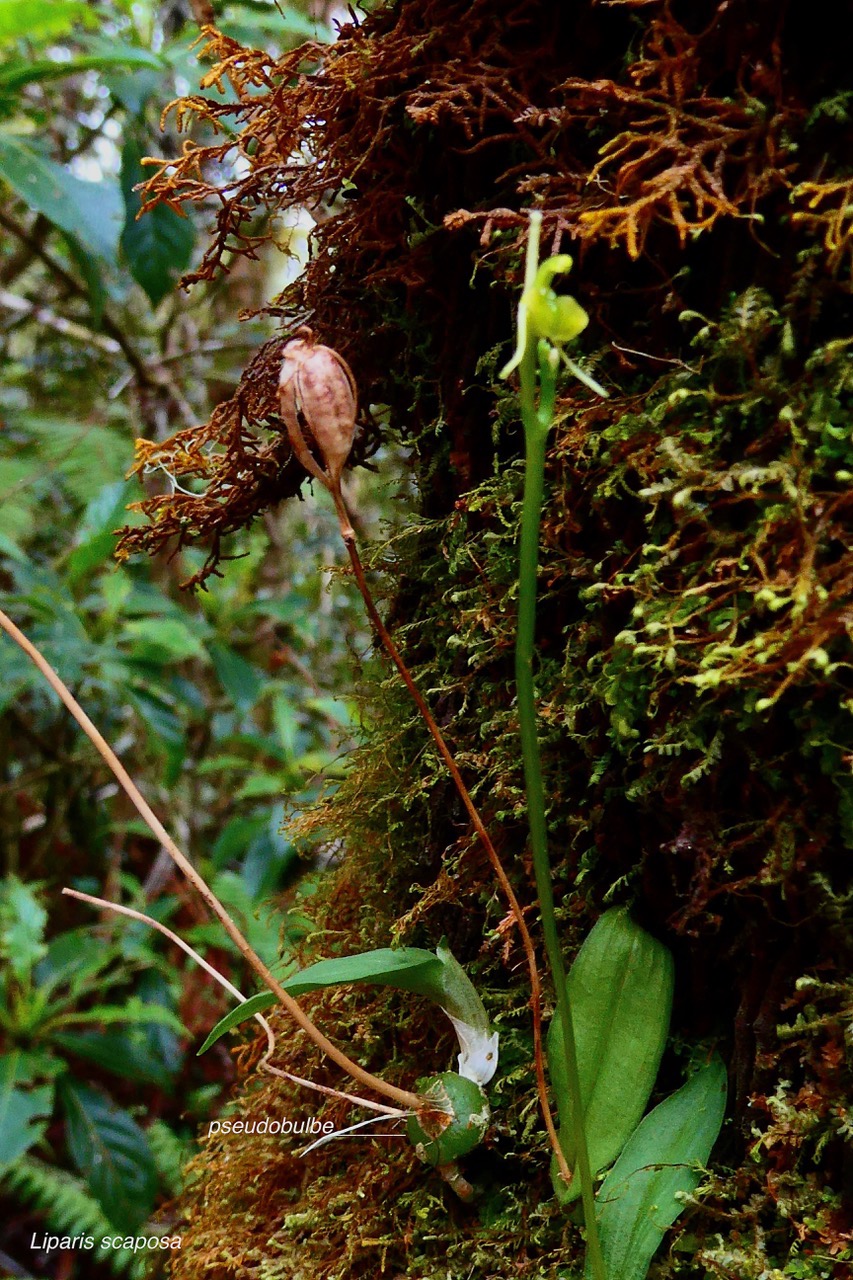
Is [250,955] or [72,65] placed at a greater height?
[72,65]

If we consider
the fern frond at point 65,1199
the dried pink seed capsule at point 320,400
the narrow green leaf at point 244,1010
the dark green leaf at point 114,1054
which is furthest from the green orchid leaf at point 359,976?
the fern frond at point 65,1199

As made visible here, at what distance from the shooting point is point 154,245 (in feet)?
5.01

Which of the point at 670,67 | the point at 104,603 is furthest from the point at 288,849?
the point at 670,67

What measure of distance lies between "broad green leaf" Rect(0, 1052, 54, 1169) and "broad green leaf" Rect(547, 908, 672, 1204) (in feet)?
4.09

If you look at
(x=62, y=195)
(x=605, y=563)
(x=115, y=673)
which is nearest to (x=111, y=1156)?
(x=115, y=673)

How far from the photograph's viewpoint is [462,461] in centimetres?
63

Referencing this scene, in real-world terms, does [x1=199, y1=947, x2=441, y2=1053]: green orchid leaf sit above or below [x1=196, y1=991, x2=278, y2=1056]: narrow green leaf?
below

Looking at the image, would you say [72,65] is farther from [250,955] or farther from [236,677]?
[250,955]

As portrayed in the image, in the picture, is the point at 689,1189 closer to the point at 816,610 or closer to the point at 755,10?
the point at 816,610

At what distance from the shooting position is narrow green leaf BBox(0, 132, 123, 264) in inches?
56.9

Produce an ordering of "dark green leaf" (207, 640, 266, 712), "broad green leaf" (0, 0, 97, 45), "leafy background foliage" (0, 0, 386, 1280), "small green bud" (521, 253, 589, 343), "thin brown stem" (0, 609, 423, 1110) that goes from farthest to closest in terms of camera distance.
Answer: "dark green leaf" (207, 640, 266, 712), "leafy background foliage" (0, 0, 386, 1280), "broad green leaf" (0, 0, 97, 45), "thin brown stem" (0, 609, 423, 1110), "small green bud" (521, 253, 589, 343)

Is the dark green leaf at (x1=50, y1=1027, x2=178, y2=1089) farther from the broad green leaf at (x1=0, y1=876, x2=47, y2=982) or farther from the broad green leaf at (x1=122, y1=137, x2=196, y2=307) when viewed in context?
the broad green leaf at (x1=122, y1=137, x2=196, y2=307)

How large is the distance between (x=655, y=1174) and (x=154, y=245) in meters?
1.53

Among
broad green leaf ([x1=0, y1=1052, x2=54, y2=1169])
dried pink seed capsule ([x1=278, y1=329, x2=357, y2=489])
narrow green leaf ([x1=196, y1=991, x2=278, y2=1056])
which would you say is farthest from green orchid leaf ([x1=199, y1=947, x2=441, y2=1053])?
broad green leaf ([x1=0, y1=1052, x2=54, y2=1169])
